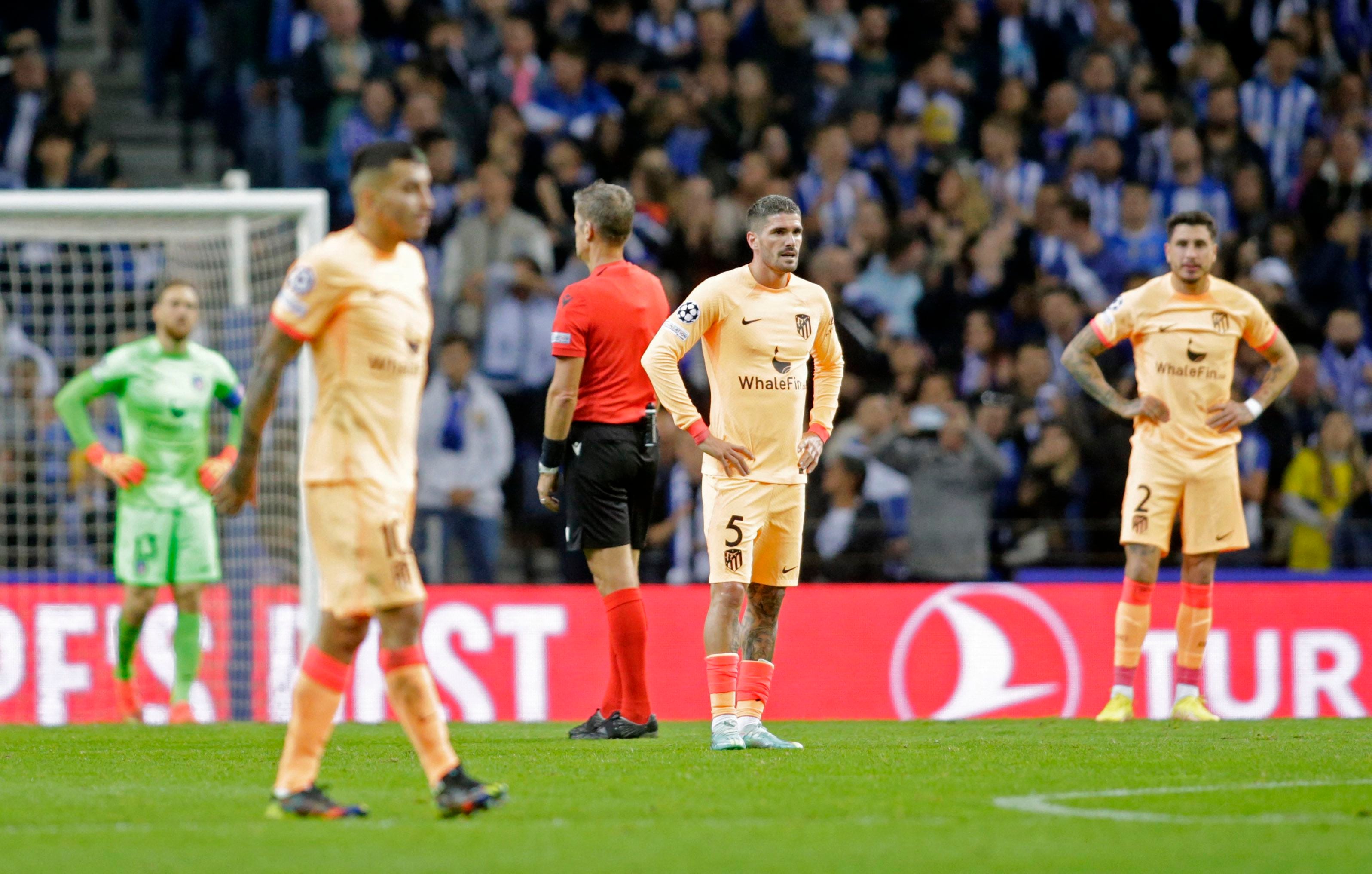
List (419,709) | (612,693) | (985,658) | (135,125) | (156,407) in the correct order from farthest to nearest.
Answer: (135,125) → (985,658) → (156,407) → (612,693) → (419,709)

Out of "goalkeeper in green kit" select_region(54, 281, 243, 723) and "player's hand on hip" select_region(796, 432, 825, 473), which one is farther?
"goalkeeper in green kit" select_region(54, 281, 243, 723)

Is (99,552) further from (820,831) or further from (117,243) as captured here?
(820,831)

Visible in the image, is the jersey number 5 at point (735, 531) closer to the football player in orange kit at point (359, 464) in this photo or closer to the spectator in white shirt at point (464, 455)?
the football player in orange kit at point (359, 464)

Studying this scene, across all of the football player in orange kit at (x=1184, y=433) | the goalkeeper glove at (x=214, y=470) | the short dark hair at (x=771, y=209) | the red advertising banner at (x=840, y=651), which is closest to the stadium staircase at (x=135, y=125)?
the red advertising banner at (x=840, y=651)

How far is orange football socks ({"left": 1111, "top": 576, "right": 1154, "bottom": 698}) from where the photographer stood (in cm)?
1055

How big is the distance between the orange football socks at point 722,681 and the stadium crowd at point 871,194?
17.2ft

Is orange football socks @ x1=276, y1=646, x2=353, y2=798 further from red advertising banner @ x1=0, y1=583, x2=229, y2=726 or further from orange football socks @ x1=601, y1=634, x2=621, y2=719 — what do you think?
red advertising banner @ x1=0, y1=583, x2=229, y2=726

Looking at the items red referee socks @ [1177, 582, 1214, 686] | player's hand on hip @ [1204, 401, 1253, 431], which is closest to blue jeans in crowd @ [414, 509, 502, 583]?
red referee socks @ [1177, 582, 1214, 686]

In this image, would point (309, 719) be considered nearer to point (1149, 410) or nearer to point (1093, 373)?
point (1149, 410)

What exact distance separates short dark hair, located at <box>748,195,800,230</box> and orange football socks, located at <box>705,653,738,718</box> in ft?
6.51

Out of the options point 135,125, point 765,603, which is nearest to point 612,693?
point 765,603

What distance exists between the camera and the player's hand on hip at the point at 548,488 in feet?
29.6

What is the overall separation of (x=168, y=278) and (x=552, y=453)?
19.0 feet

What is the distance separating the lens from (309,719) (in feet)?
18.8
